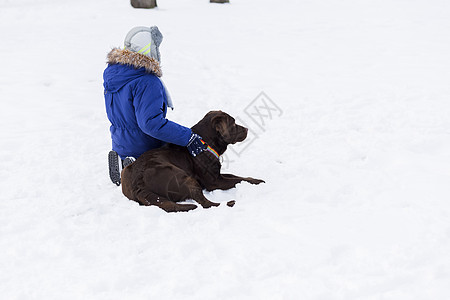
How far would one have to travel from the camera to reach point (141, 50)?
3.89 meters

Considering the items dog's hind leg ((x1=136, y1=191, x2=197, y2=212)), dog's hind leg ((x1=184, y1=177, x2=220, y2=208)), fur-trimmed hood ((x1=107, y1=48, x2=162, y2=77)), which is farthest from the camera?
fur-trimmed hood ((x1=107, y1=48, x2=162, y2=77))

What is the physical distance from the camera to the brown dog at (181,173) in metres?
3.62

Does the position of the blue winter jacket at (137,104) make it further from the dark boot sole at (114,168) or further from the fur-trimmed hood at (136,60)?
the dark boot sole at (114,168)

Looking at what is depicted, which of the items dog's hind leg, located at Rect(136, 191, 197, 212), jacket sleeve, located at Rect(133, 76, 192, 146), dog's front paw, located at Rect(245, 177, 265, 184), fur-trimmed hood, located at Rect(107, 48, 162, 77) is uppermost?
fur-trimmed hood, located at Rect(107, 48, 162, 77)

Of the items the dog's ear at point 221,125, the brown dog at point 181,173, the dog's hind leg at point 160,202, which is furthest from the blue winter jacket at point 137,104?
the dog's hind leg at point 160,202

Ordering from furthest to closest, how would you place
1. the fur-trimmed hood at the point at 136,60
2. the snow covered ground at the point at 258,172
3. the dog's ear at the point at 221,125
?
1. the dog's ear at the point at 221,125
2. the fur-trimmed hood at the point at 136,60
3. the snow covered ground at the point at 258,172

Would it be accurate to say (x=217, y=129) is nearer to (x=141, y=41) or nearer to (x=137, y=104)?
(x=137, y=104)

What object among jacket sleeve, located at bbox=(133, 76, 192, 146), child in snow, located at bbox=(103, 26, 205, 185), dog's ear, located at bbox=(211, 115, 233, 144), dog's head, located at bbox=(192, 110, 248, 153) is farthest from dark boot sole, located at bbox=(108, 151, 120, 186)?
dog's ear, located at bbox=(211, 115, 233, 144)

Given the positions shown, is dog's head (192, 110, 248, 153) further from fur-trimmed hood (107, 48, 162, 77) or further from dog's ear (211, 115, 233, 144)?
fur-trimmed hood (107, 48, 162, 77)

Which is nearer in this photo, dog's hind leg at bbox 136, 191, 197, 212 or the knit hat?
dog's hind leg at bbox 136, 191, 197, 212

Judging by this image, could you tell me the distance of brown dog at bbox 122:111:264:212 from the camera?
143 inches

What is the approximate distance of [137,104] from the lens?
12.4ft

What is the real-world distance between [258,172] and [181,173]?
3.72ft

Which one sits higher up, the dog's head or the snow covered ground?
the dog's head
